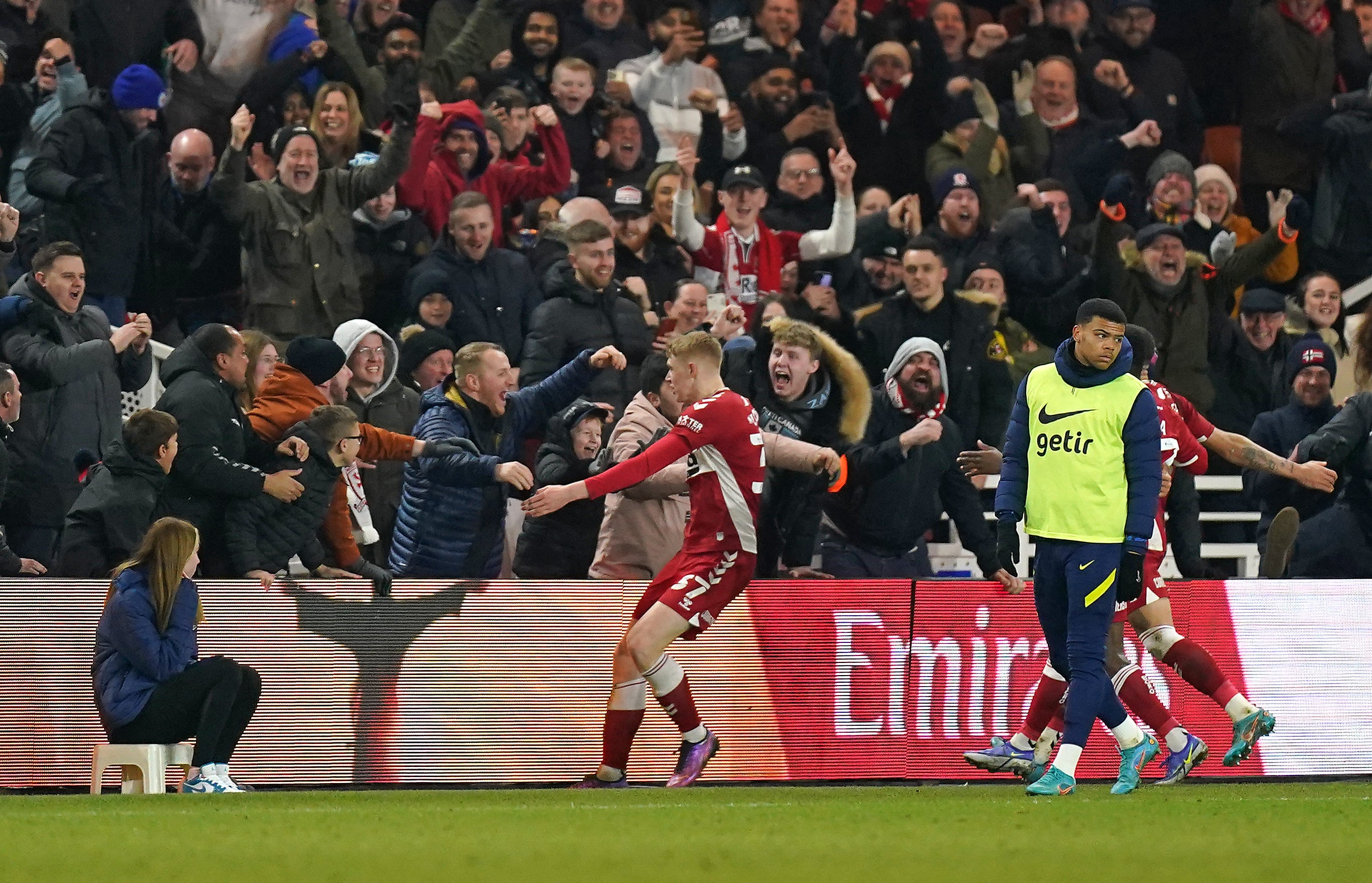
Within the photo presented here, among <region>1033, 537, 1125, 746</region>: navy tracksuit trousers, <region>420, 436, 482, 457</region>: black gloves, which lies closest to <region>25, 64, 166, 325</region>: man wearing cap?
<region>420, 436, 482, 457</region>: black gloves

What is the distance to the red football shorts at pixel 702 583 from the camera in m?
9.63

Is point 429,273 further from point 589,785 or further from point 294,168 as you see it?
point 589,785

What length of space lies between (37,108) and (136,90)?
665 millimetres

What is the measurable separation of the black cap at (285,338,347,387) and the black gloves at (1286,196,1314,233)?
7834 mm

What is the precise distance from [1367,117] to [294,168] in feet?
28.0

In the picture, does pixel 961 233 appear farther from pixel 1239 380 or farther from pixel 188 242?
pixel 188 242

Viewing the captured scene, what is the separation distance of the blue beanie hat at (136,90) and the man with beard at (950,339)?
498cm

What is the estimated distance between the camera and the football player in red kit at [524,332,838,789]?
9.61 metres

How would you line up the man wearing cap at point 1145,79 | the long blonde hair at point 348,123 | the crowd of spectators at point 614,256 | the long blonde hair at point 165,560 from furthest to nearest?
1. the man wearing cap at point 1145,79
2. the long blonde hair at point 348,123
3. the crowd of spectators at point 614,256
4. the long blonde hair at point 165,560

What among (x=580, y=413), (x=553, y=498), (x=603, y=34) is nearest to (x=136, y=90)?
(x=603, y=34)

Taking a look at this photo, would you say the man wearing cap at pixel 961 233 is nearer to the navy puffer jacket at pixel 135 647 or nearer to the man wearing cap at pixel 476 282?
the man wearing cap at pixel 476 282

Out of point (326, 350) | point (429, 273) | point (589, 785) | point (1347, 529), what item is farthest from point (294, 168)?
point (1347, 529)

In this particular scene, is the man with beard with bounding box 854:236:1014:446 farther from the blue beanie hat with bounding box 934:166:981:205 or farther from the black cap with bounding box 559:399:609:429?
the black cap with bounding box 559:399:609:429

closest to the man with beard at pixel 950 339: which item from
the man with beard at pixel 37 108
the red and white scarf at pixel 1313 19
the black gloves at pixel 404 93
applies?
the black gloves at pixel 404 93
